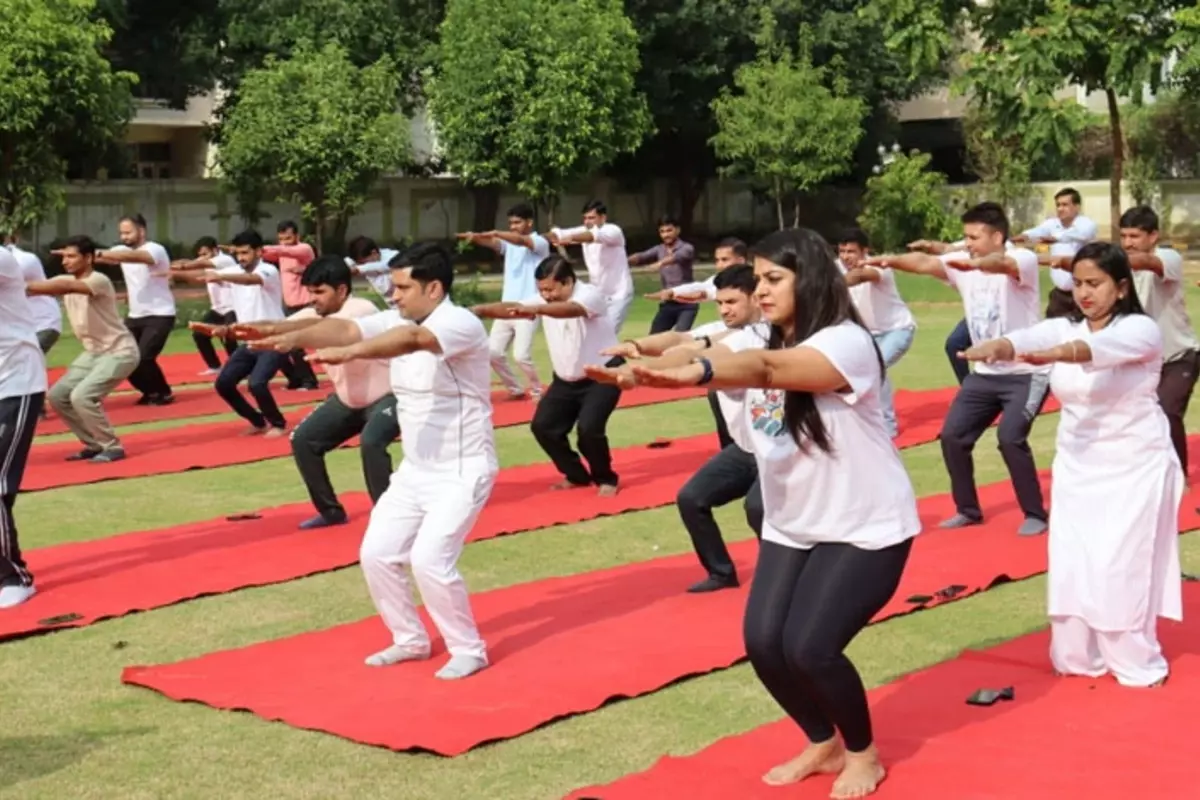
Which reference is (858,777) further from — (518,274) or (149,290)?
(518,274)

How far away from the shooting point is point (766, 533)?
5.80 metres

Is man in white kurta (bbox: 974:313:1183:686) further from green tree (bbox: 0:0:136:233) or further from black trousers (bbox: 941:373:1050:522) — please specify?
green tree (bbox: 0:0:136:233)

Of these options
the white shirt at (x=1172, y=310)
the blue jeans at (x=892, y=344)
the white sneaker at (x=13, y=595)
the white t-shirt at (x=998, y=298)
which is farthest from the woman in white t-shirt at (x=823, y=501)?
the blue jeans at (x=892, y=344)

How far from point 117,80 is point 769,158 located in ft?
52.6

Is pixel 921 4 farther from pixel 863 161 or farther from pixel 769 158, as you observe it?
pixel 863 161

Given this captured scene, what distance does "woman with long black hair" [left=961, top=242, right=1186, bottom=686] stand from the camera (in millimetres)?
6938

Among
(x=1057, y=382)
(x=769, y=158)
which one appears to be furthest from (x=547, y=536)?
(x=769, y=158)

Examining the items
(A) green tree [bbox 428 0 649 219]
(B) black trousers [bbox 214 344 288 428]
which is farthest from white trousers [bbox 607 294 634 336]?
(A) green tree [bbox 428 0 649 219]

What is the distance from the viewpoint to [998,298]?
10766 mm

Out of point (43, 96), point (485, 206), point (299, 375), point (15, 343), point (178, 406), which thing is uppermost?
point (43, 96)

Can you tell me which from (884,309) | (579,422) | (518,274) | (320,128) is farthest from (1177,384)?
(320,128)

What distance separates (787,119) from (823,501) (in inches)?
1382

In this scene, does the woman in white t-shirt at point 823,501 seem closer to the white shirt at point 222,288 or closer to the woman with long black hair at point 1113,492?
the woman with long black hair at point 1113,492

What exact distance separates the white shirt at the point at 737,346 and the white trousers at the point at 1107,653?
168cm
